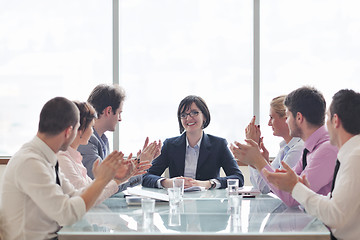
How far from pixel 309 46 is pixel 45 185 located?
4231 mm

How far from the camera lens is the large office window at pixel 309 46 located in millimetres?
5641

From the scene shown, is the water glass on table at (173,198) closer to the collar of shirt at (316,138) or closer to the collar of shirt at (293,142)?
the collar of shirt at (316,138)

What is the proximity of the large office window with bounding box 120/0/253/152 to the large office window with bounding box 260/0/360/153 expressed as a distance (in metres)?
0.21

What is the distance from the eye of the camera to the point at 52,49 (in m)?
5.71

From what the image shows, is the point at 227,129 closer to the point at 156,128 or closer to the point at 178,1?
the point at 156,128

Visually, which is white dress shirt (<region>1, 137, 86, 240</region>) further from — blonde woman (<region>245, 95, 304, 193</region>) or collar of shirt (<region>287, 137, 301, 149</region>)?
collar of shirt (<region>287, 137, 301, 149</region>)

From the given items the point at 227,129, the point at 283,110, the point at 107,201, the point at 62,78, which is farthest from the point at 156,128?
the point at 107,201

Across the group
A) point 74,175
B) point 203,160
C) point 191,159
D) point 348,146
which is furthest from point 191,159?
point 348,146

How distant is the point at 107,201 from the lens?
289 centimetres

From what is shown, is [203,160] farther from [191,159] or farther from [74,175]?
[74,175]

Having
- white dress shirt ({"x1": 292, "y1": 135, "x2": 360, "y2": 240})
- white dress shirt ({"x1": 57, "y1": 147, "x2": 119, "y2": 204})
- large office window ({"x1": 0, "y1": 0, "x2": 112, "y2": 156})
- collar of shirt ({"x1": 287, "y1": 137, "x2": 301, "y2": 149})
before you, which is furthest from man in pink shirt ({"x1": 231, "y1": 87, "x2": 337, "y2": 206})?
large office window ({"x1": 0, "y1": 0, "x2": 112, "y2": 156})

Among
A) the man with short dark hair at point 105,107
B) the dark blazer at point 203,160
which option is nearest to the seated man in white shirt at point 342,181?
the dark blazer at point 203,160

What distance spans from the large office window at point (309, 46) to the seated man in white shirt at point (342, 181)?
341cm

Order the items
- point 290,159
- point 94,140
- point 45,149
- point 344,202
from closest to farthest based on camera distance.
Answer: point 344,202
point 45,149
point 290,159
point 94,140
